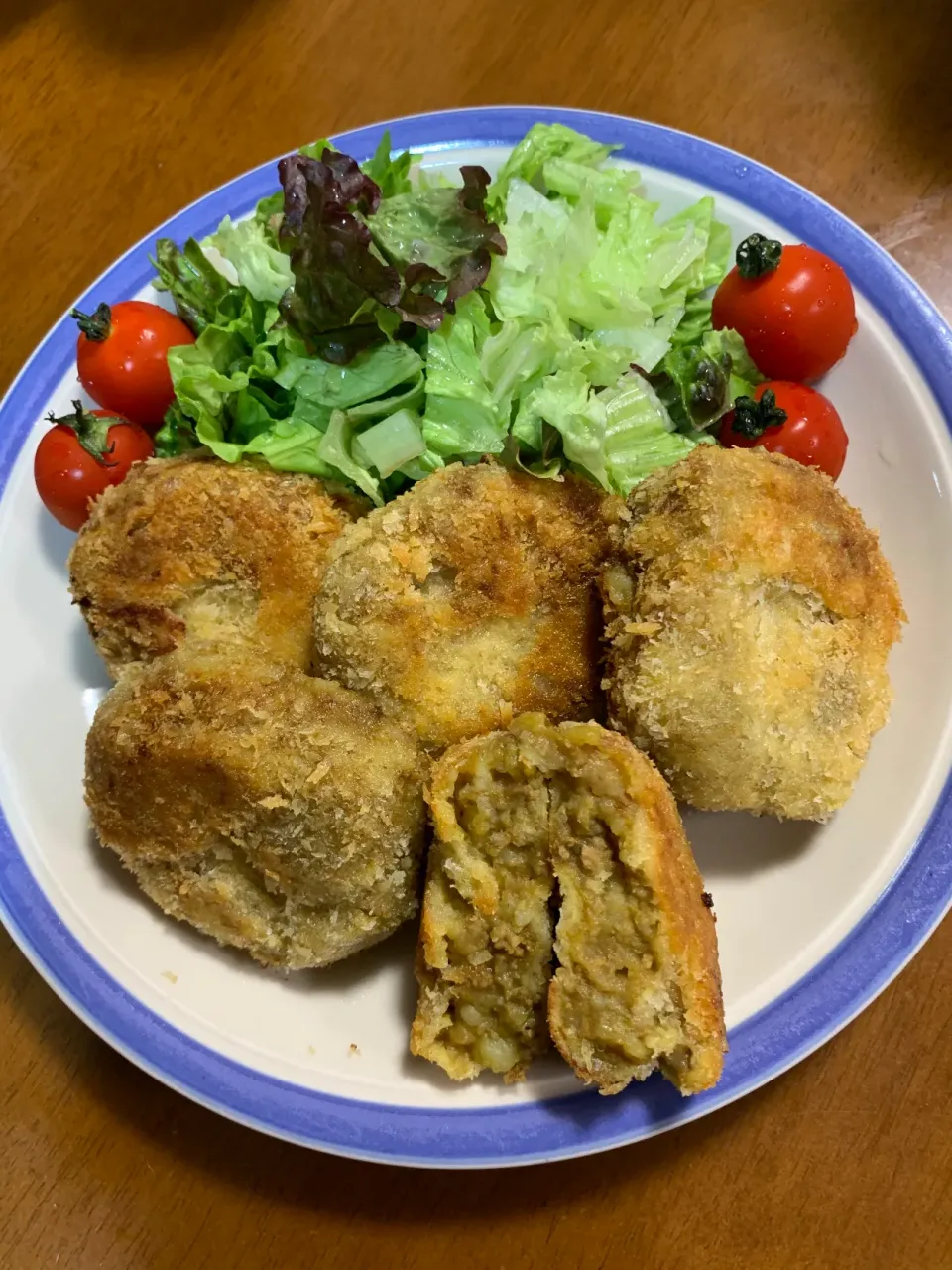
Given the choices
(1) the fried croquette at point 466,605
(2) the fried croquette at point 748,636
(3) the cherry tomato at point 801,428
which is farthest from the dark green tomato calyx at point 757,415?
(1) the fried croquette at point 466,605

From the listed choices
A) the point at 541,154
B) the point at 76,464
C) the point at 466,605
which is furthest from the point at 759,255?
the point at 76,464

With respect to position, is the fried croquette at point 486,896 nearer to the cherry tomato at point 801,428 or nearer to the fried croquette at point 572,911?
the fried croquette at point 572,911

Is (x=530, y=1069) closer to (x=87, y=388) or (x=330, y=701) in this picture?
(x=330, y=701)

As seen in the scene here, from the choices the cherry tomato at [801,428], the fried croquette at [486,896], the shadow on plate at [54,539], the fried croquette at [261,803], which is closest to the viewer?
the fried croquette at [486,896]

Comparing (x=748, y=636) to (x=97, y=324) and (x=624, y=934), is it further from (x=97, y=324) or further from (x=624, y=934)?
(x=97, y=324)

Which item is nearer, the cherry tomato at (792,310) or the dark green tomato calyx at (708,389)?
the cherry tomato at (792,310)

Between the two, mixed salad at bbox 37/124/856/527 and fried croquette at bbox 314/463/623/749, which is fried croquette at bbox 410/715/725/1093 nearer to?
fried croquette at bbox 314/463/623/749

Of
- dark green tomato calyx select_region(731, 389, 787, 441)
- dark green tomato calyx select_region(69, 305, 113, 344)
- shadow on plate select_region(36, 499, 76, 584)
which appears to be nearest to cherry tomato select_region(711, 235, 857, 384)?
dark green tomato calyx select_region(731, 389, 787, 441)
